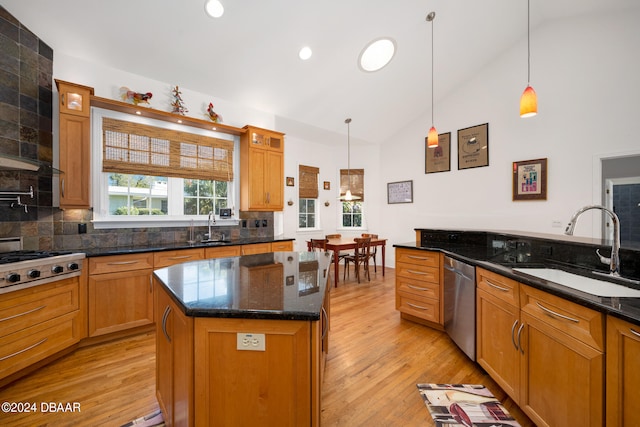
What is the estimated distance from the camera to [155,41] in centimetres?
288

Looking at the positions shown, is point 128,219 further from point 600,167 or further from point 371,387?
point 600,167

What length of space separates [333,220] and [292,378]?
5.27m

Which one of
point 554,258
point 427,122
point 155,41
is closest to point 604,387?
point 554,258

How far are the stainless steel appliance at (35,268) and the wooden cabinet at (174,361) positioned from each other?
127 cm

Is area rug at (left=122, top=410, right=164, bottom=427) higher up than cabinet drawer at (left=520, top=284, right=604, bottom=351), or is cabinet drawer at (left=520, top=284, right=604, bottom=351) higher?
cabinet drawer at (left=520, top=284, right=604, bottom=351)

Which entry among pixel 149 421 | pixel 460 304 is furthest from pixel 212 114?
pixel 460 304

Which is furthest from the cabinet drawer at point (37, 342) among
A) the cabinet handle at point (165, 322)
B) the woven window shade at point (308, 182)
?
the woven window shade at point (308, 182)

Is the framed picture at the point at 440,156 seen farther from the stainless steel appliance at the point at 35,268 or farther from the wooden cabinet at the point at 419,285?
the stainless steel appliance at the point at 35,268

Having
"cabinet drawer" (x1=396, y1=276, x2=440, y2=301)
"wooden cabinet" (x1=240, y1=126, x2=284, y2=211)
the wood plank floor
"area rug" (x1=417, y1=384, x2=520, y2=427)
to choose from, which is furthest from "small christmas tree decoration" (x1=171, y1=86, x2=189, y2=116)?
"area rug" (x1=417, y1=384, x2=520, y2=427)

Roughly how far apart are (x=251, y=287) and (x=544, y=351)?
160 centimetres

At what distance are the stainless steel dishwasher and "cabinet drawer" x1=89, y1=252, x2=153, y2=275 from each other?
10.1 ft

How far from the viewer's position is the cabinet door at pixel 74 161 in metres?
2.53

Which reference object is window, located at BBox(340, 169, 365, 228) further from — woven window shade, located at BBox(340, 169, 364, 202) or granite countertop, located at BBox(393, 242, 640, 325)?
granite countertop, located at BBox(393, 242, 640, 325)

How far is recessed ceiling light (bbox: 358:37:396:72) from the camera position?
12.3 ft
